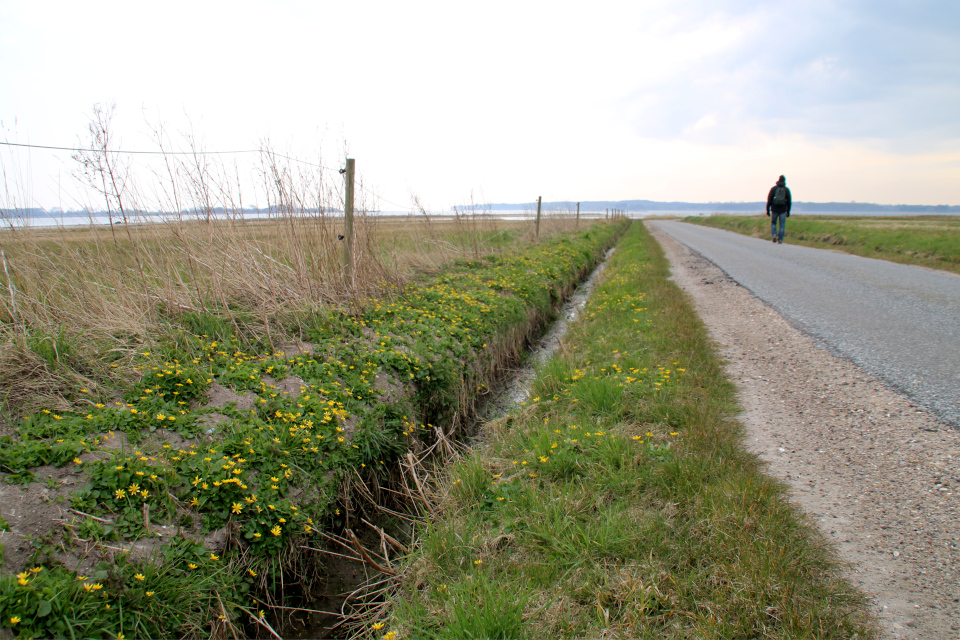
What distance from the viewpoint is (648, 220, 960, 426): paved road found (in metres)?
4.07

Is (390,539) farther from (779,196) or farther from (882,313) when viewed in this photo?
(779,196)

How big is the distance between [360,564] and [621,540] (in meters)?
1.77

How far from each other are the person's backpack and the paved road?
4.84 m

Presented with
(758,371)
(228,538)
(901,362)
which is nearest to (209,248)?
(228,538)

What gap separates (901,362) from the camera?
14.5 feet

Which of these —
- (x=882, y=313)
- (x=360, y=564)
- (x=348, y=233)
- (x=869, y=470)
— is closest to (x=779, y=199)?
(x=882, y=313)

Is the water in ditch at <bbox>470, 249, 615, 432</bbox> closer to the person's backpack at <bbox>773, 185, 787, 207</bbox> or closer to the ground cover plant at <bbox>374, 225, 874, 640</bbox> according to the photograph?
the ground cover plant at <bbox>374, 225, 874, 640</bbox>

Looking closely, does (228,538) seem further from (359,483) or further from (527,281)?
(527,281)

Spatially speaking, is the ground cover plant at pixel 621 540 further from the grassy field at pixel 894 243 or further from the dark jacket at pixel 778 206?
the dark jacket at pixel 778 206

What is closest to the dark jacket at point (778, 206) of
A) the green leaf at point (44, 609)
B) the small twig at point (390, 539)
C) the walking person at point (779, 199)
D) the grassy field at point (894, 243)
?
the walking person at point (779, 199)

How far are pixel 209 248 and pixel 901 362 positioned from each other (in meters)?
6.57

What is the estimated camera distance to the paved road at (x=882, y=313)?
4.07 metres

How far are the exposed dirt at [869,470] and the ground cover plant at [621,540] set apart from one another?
0.14 meters

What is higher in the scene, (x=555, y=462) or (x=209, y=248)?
(x=209, y=248)
